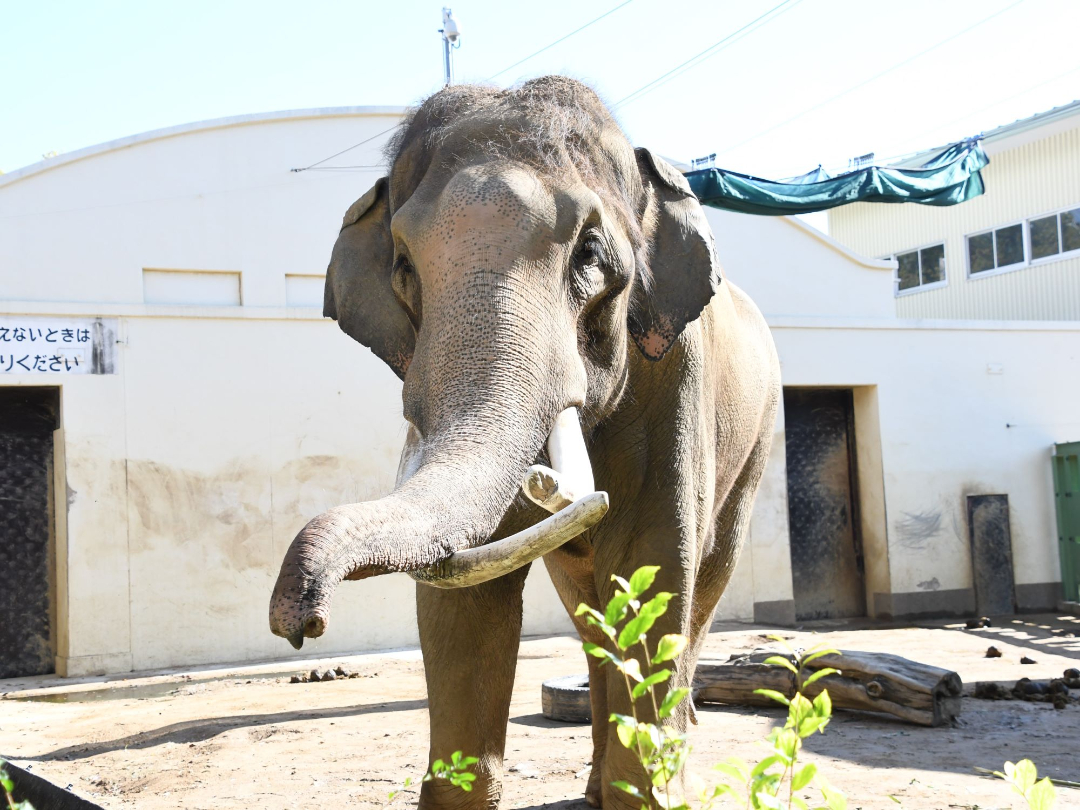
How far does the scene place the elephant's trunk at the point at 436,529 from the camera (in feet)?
6.15

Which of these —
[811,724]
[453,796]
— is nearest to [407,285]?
[453,796]

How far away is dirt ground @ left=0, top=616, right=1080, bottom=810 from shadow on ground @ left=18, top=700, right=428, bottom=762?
25mm

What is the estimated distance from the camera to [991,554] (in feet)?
44.4

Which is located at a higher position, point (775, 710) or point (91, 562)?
point (91, 562)

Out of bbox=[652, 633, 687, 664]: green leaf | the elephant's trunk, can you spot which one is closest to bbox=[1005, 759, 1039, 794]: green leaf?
bbox=[652, 633, 687, 664]: green leaf

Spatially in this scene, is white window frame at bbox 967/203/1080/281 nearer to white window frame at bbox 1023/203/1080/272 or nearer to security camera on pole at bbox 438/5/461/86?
white window frame at bbox 1023/203/1080/272

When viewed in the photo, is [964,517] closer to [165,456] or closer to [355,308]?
[165,456]

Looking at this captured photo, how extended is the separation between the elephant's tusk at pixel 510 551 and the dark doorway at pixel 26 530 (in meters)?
9.30

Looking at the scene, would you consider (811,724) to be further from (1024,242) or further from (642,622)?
(1024,242)

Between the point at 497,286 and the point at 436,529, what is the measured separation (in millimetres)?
892

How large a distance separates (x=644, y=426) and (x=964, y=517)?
10968 millimetres

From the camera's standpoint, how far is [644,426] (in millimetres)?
3727

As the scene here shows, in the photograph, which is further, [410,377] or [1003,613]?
[1003,613]

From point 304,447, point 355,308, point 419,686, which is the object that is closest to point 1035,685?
point 419,686
